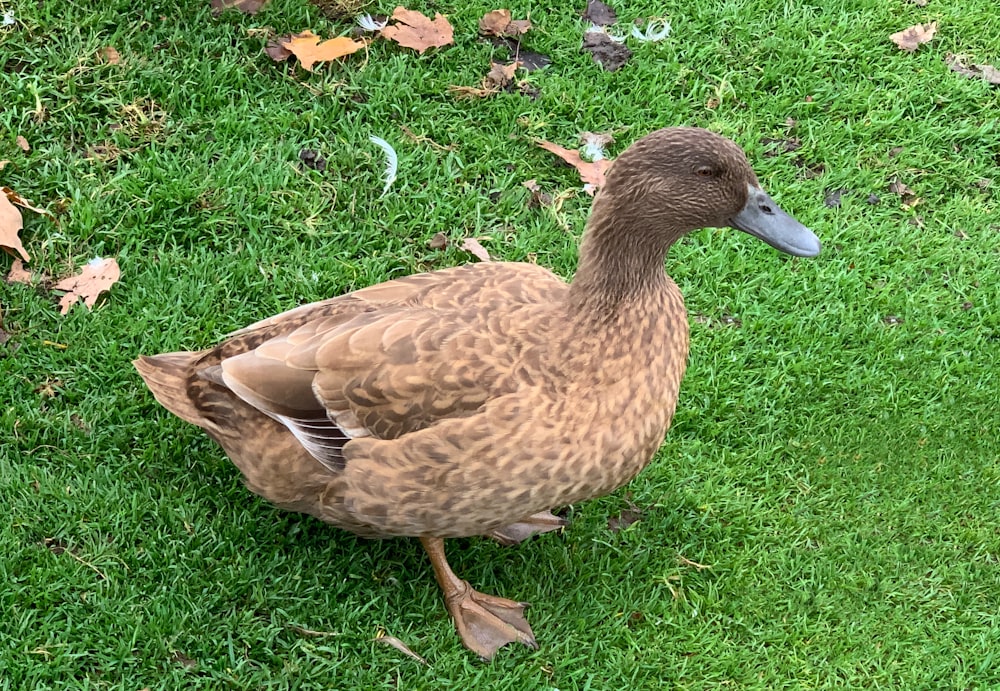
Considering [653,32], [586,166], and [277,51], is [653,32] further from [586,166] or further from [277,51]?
[277,51]

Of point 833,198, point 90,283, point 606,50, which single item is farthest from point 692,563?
point 606,50

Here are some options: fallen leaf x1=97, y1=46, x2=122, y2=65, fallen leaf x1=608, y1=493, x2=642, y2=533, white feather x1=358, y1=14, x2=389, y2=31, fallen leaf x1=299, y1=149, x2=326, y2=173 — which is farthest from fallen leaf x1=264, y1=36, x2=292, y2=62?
fallen leaf x1=608, y1=493, x2=642, y2=533

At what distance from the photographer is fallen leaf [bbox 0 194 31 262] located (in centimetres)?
379

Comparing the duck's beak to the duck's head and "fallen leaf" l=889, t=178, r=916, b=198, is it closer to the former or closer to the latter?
the duck's head

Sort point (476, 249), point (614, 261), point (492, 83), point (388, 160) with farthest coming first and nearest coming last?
point (492, 83) → point (388, 160) → point (476, 249) → point (614, 261)

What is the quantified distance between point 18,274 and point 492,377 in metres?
2.20

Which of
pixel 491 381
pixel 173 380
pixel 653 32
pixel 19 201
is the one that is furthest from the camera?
pixel 653 32

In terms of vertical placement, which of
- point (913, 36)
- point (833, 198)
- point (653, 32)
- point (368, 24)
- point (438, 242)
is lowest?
point (438, 242)

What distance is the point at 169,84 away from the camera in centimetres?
442

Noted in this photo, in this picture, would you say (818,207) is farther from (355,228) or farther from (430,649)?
(430,649)

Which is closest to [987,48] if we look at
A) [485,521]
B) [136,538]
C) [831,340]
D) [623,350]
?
[831,340]

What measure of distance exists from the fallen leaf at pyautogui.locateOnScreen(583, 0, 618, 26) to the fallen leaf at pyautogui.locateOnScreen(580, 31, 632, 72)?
12 cm

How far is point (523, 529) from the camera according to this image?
3527mm

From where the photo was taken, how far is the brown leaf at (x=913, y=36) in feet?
17.2
